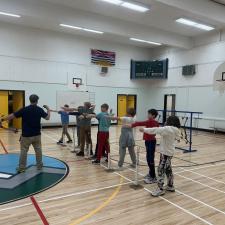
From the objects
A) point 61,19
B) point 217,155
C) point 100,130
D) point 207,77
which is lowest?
point 217,155

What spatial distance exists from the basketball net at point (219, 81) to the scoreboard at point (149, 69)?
152 inches

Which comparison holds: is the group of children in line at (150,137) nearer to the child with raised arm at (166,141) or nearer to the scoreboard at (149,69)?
the child with raised arm at (166,141)

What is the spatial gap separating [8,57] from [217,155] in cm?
1115

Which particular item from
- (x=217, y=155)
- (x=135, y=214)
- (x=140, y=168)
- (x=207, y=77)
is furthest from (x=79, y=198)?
(x=207, y=77)

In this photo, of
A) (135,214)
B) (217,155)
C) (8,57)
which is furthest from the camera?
(8,57)

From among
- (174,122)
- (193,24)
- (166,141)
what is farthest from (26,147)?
(193,24)

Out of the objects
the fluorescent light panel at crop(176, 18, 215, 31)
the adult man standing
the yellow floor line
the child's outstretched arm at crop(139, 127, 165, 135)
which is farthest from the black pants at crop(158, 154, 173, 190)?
the fluorescent light panel at crop(176, 18, 215, 31)

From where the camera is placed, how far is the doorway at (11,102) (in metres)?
12.9

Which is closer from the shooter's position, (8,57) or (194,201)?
(194,201)

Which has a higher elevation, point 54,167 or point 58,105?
point 58,105

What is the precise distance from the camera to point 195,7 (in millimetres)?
9305

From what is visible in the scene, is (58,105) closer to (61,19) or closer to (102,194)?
(61,19)

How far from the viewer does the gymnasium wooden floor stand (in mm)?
3377

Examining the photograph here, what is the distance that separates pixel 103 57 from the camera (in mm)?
15555
